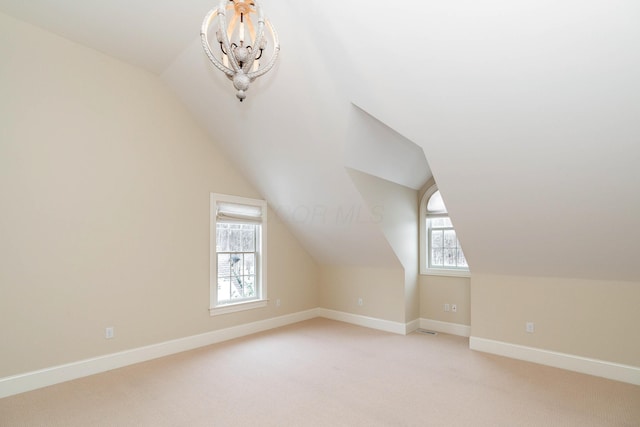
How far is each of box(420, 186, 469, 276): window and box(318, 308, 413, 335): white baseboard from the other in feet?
3.10

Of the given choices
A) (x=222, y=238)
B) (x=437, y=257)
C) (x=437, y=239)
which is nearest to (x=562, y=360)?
(x=437, y=257)

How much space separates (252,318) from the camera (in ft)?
16.3

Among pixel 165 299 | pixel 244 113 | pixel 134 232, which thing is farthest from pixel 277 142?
pixel 165 299

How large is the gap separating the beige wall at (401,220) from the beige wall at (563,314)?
971 mm

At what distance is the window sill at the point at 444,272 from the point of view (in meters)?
4.93

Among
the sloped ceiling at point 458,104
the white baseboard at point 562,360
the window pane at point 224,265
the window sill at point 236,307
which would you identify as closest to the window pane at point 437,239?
the sloped ceiling at point 458,104

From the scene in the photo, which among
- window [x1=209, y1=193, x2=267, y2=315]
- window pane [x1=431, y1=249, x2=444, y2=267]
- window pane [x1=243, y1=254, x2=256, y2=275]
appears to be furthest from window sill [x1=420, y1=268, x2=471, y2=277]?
window pane [x1=243, y1=254, x2=256, y2=275]

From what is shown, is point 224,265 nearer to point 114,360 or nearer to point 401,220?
point 114,360

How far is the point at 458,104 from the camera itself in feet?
8.79

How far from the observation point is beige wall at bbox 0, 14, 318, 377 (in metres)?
3.05

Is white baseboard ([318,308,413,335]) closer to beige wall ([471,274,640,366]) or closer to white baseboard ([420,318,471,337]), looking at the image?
white baseboard ([420,318,471,337])

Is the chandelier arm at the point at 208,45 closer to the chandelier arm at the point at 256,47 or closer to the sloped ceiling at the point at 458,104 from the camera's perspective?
the chandelier arm at the point at 256,47

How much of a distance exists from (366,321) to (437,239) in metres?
1.68

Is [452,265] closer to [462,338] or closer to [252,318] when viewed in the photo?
[462,338]
